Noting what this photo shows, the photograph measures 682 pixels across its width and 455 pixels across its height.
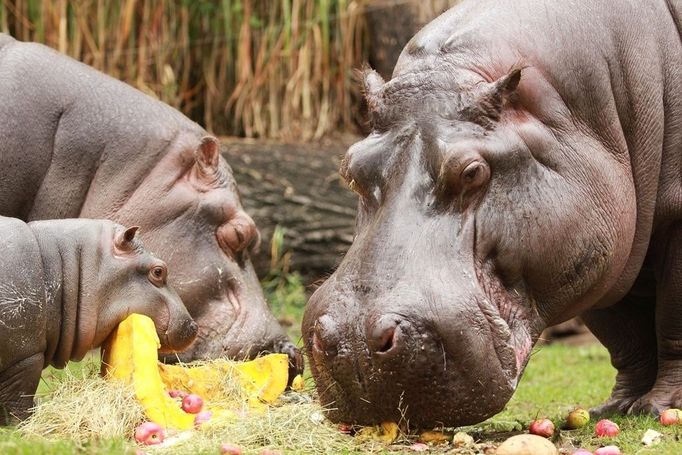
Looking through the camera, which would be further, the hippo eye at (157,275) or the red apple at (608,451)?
the hippo eye at (157,275)

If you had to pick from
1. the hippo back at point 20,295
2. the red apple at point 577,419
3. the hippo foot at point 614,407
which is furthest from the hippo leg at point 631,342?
the hippo back at point 20,295

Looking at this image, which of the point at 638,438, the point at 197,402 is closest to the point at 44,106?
the point at 197,402

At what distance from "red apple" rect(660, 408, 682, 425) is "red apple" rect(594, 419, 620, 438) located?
0.24 metres

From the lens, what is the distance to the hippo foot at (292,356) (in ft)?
21.0

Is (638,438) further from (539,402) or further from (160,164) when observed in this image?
(160,164)

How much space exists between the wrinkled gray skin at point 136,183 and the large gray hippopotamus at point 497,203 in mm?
1947

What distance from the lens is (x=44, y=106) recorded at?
6.78 m

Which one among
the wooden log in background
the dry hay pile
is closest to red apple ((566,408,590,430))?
the dry hay pile

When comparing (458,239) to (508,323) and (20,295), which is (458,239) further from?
(20,295)

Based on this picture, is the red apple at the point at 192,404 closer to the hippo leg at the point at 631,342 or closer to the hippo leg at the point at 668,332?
the hippo leg at the point at 668,332

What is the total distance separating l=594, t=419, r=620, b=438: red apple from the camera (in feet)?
16.3

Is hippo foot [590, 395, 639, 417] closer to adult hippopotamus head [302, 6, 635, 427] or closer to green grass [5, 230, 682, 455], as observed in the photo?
green grass [5, 230, 682, 455]

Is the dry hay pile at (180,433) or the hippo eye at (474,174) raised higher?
the hippo eye at (474,174)

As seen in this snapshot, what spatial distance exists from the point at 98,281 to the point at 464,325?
2005 mm
